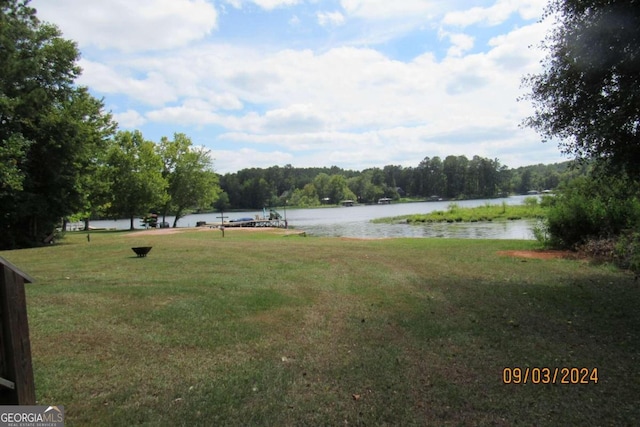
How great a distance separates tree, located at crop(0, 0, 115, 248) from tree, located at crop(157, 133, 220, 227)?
85.2ft

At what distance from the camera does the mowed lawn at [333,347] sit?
3807 millimetres

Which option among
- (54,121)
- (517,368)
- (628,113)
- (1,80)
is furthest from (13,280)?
(54,121)

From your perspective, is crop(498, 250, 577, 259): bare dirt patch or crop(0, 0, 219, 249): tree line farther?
crop(0, 0, 219, 249): tree line

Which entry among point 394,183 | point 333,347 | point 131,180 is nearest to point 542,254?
point 333,347

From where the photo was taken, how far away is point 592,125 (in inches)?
331

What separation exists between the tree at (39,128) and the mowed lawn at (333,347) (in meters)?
14.9

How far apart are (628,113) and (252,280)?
8.38 meters

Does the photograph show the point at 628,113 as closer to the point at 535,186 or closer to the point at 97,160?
the point at 97,160

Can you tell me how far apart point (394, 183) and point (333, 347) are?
5979 inches

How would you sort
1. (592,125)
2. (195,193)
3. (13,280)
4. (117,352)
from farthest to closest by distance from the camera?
(195,193) → (592,125) → (117,352) → (13,280)

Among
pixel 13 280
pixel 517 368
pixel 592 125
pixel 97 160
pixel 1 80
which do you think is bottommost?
pixel 517 368

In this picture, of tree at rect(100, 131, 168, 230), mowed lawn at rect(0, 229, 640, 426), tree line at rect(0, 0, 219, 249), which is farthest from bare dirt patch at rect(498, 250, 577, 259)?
tree at rect(100, 131, 168, 230)

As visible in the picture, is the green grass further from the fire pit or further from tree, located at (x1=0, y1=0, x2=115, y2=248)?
the fire pit

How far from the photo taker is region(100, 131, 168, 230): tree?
42156mm
